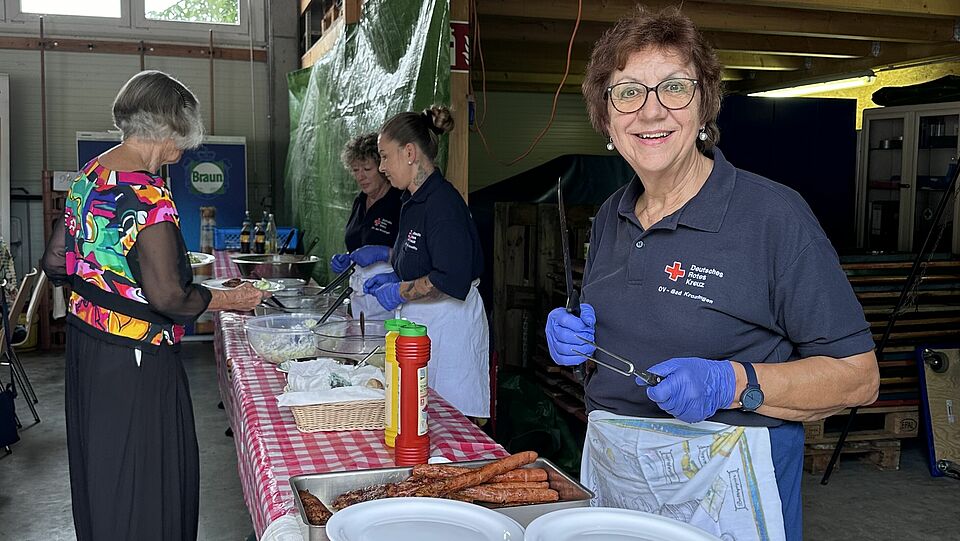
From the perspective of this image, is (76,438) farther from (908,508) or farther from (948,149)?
Result: (948,149)

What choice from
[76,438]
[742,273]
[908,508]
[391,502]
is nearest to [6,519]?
[76,438]

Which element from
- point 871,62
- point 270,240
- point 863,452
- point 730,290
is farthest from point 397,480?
point 871,62

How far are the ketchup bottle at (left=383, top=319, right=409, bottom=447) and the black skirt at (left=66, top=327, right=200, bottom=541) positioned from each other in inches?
38.9

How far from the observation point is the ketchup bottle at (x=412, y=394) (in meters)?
1.85

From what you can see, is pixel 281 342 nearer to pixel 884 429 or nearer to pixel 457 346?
pixel 457 346

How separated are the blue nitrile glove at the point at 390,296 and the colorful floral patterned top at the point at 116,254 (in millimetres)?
1181

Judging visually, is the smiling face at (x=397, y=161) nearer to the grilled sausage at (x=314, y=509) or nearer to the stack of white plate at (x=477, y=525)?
the grilled sausage at (x=314, y=509)

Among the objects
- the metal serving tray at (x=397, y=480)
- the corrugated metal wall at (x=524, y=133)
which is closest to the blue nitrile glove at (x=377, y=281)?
the metal serving tray at (x=397, y=480)

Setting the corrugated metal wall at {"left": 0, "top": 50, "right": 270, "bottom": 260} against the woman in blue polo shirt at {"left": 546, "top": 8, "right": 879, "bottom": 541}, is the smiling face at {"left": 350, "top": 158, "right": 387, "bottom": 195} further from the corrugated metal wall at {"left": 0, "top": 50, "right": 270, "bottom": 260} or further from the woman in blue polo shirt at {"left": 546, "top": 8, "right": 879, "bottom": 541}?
the corrugated metal wall at {"left": 0, "top": 50, "right": 270, "bottom": 260}

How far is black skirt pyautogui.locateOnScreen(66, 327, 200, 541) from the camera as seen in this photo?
8.70 feet

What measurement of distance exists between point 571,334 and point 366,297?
121 inches

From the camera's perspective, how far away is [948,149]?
768cm

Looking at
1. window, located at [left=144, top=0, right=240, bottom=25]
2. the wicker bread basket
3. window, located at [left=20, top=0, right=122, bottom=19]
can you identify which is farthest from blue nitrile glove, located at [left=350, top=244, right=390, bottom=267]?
window, located at [left=20, top=0, right=122, bottom=19]

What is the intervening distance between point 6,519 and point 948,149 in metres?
7.82
